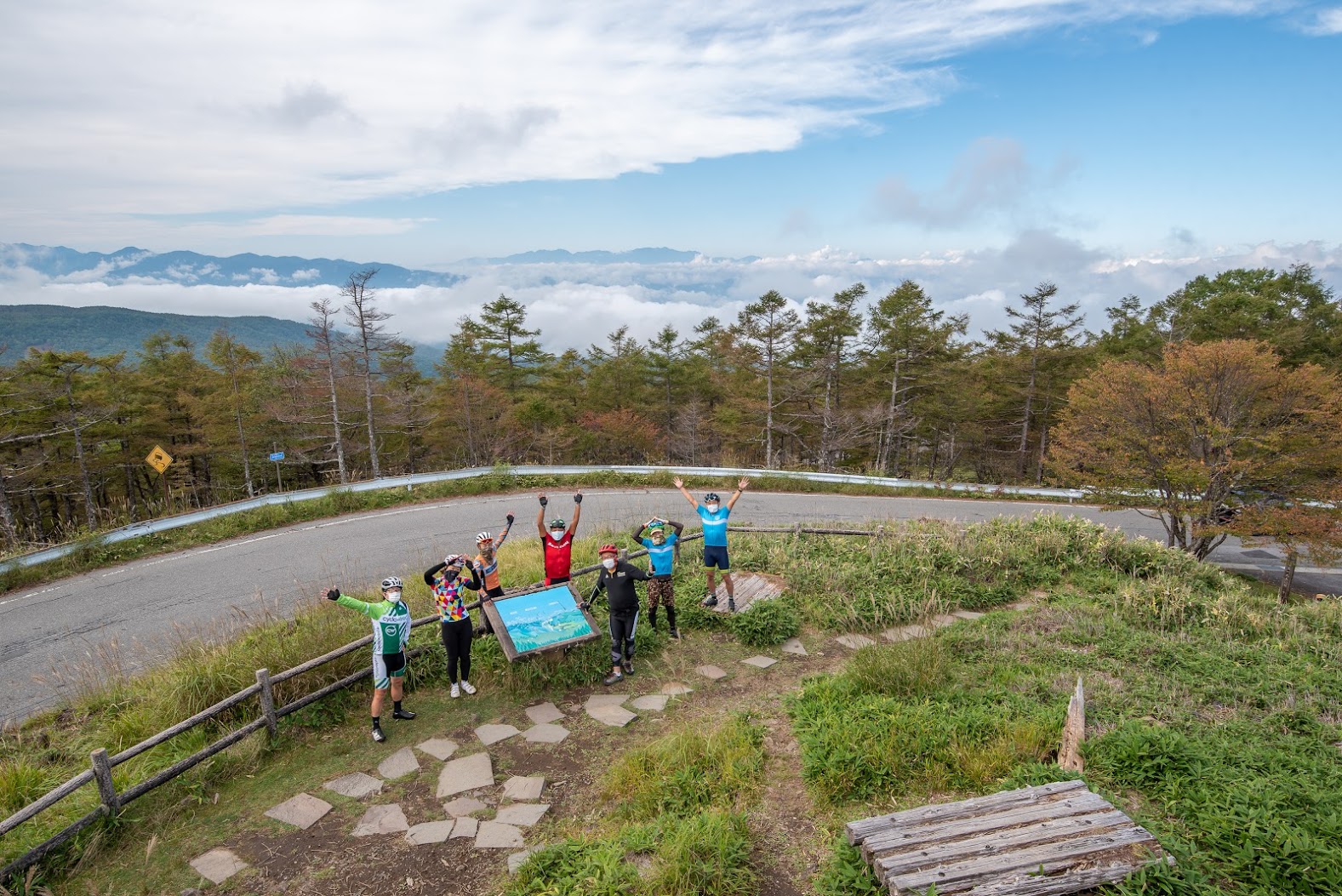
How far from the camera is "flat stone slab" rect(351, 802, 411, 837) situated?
5.39 m

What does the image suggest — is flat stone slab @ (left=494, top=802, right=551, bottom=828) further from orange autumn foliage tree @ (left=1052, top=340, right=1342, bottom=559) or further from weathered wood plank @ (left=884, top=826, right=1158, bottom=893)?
orange autumn foliage tree @ (left=1052, top=340, right=1342, bottom=559)

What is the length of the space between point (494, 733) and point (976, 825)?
15.5ft

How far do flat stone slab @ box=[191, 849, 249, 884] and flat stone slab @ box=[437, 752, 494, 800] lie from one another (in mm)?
1551

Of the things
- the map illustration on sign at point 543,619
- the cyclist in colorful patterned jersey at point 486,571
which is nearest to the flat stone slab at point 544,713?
the map illustration on sign at point 543,619

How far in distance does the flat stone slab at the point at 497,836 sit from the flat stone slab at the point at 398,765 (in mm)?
1190

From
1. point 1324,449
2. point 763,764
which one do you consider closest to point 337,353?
point 763,764

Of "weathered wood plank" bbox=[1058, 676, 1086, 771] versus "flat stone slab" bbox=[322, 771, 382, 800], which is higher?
"weathered wood plank" bbox=[1058, 676, 1086, 771]

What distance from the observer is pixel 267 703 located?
6.45m

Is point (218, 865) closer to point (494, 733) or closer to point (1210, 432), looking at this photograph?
point (494, 733)

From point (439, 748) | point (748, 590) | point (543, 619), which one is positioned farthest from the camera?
point (748, 590)

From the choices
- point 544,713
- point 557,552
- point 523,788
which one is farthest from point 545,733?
point 557,552

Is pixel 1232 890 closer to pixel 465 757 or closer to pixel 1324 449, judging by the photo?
pixel 465 757

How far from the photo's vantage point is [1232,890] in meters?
3.93

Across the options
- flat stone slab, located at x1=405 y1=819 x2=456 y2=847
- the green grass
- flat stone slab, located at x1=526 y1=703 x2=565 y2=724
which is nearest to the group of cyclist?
flat stone slab, located at x1=526 y1=703 x2=565 y2=724
